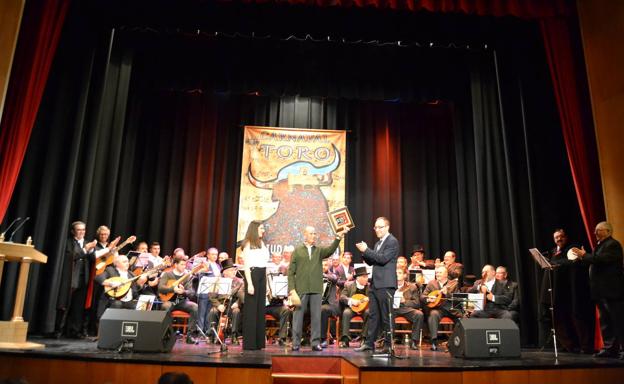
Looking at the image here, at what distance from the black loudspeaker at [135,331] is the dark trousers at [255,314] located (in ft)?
3.76

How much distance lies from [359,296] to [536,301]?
2.90 meters

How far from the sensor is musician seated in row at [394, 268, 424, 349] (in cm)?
757

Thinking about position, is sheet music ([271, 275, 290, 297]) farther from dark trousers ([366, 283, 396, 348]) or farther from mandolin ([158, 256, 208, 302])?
dark trousers ([366, 283, 396, 348])

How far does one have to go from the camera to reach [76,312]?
7719mm

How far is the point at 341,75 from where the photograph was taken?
10.1 m

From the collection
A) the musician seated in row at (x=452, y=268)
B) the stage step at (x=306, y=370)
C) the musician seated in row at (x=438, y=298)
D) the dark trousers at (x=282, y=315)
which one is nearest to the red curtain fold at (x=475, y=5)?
the musician seated in row at (x=438, y=298)

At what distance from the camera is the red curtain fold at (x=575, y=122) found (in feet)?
25.1

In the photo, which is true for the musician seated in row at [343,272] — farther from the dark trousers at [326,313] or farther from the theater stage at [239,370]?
the theater stage at [239,370]

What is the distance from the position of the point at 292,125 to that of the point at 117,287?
562 centimetres

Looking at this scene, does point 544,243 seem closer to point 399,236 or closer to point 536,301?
point 536,301

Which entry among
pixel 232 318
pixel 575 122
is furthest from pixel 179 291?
pixel 575 122

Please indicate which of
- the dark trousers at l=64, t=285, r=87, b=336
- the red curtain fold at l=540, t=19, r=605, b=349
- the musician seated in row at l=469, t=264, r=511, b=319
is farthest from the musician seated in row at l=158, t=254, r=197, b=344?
the red curtain fold at l=540, t=19, r=605, b=349

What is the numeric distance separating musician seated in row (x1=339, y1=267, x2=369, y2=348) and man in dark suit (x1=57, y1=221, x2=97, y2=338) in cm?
384

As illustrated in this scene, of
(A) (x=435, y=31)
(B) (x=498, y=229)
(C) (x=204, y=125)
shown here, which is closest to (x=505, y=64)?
(A) (x=435, y=31)
